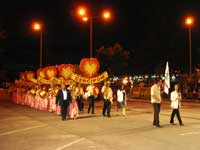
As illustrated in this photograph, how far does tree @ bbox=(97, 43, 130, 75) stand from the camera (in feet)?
204

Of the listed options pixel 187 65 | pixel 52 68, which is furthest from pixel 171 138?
pixel 187 65

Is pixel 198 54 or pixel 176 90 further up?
pixel 198 54

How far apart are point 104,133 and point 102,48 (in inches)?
2033

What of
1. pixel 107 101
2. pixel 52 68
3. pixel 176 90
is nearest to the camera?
pixel 176 90

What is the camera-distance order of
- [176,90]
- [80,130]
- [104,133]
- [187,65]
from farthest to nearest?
[187,65]
[176,90]
[80,130]
[104,133]

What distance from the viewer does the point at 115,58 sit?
62344mm

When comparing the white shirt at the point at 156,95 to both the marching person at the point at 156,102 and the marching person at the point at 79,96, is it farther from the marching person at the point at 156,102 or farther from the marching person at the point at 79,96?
the marching person at the point at 79,96

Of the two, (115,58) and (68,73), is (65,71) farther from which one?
(115,58)

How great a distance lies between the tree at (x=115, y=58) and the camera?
6228 cm

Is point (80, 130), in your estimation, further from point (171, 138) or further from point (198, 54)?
point (198, 54)

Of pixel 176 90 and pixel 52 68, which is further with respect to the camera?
pixel 52 68

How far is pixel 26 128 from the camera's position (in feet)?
47.0

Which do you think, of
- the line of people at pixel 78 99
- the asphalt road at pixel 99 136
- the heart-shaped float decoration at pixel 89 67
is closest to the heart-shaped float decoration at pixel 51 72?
the line of people at pixel 78 99

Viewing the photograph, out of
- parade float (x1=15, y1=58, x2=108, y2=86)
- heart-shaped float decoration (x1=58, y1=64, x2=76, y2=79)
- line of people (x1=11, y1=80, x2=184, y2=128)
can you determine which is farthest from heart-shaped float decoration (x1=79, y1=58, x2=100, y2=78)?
line of people (x1=11, y1=80, x2=184, y2=128)
